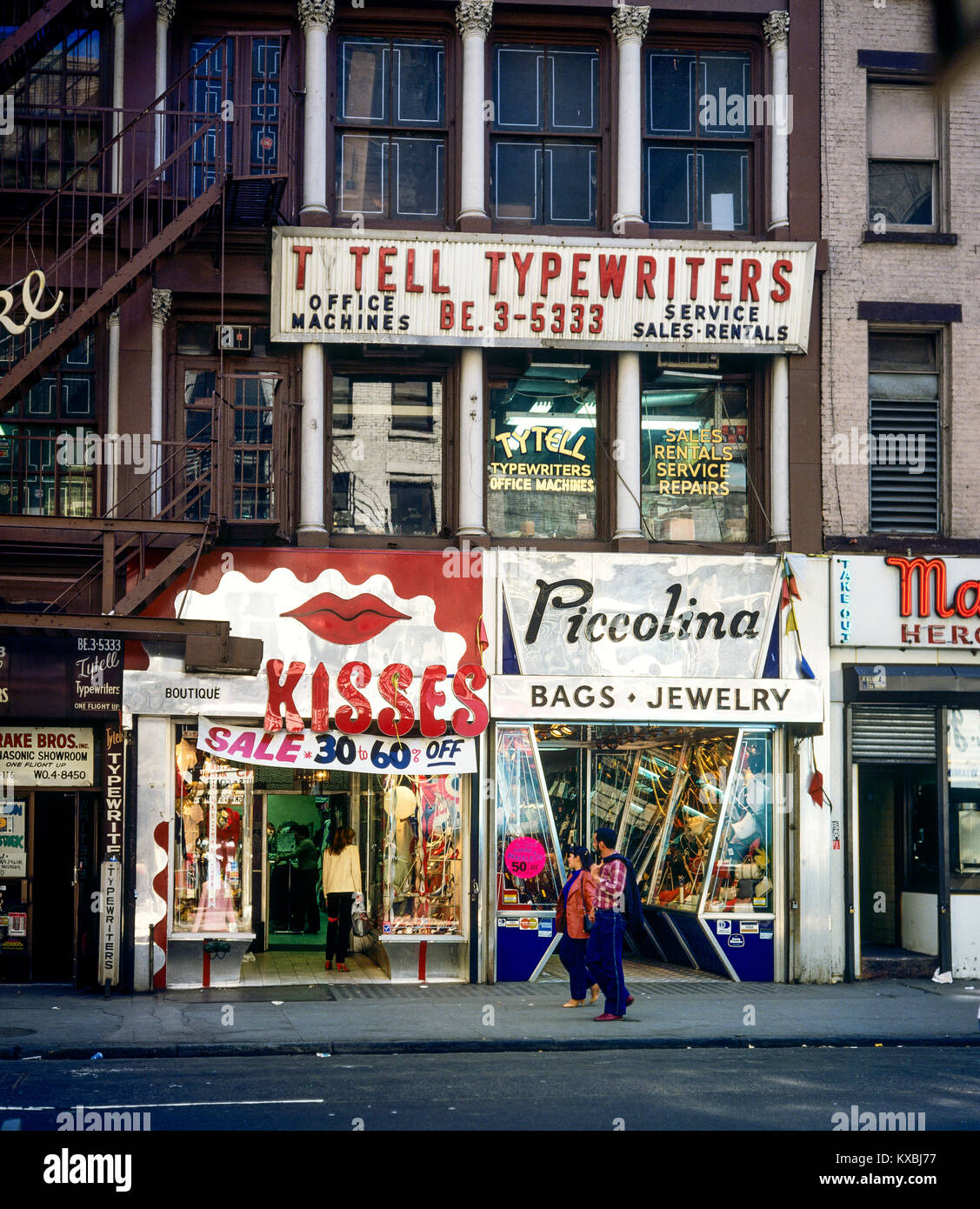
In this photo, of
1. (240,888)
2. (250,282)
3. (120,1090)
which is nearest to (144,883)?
(240,888)

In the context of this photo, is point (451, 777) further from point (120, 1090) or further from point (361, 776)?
point (120, 1090)

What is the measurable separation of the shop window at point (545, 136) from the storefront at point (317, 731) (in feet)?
16.0

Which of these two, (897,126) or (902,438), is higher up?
(897,126)

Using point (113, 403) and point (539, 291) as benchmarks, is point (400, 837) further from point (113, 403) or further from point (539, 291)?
point (539, 291)

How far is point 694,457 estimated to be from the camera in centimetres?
1880

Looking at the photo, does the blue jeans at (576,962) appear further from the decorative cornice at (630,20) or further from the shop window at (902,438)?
the decorative cornice at (630,20)

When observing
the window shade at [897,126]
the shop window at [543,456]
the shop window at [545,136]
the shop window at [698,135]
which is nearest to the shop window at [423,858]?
the shop window at [543,456]

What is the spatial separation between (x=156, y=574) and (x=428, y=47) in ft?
25.9

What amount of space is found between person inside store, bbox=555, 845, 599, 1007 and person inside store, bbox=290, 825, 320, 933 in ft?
19.1

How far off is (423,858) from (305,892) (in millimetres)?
3496

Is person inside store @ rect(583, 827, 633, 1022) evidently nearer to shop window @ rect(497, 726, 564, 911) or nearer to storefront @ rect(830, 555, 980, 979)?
shop window @ rect(497, 726, 564, 911)

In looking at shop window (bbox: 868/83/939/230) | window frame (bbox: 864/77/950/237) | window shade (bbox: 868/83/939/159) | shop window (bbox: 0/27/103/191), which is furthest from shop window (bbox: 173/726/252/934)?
window shade (bbox: 868/83/939/159)

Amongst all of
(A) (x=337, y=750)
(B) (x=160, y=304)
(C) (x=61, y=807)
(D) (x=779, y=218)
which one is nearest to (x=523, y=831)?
(A) (x=337, y=750)

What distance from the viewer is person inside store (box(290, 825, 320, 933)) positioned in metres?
20.5
